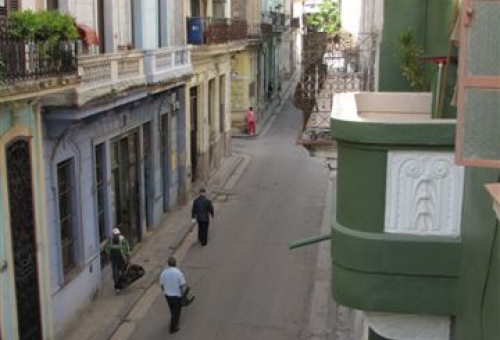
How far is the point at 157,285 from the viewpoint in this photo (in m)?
17.0

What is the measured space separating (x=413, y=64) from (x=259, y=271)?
973 cm

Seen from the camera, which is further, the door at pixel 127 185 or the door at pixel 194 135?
the door at pixel 194 135

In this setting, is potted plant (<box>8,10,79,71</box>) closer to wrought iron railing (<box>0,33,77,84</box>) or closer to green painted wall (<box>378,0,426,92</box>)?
wrought iron railing (<box>0,33,77,84</box>)

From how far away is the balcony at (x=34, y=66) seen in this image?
35.0ft

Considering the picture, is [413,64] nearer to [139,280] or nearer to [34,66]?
[34,66]

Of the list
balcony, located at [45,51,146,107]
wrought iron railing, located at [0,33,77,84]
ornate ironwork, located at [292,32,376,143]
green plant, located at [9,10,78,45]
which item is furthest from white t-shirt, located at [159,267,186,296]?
green plant, located at [9,10,78,45]

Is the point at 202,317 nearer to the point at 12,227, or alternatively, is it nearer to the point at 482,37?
the point at 12,227

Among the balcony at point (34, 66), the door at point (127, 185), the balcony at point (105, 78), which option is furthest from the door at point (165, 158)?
the balcony at point (34, 66)

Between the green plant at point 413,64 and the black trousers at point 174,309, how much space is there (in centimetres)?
691

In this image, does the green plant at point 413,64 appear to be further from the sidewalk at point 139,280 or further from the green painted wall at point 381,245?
the sidewalk at point 139,280

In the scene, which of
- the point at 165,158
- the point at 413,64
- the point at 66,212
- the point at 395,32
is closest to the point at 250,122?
the point at 165,158

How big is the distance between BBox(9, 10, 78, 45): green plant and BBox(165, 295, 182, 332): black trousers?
4975 mm

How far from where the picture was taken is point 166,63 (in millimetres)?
19969

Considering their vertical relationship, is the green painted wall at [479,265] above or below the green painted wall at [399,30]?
below
